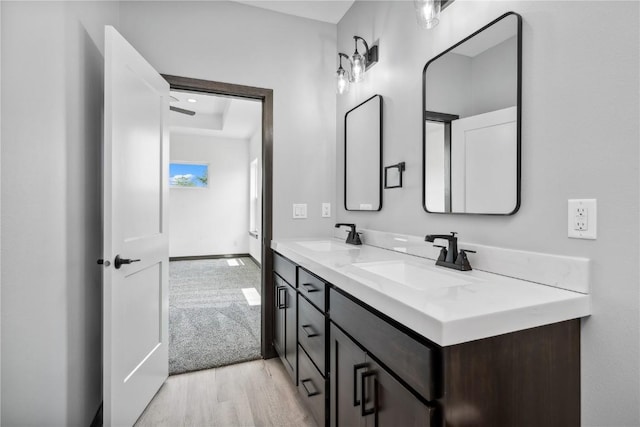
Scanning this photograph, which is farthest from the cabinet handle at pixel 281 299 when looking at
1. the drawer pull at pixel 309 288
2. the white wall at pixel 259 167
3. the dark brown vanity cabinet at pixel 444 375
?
the white wall at pixel 259 167

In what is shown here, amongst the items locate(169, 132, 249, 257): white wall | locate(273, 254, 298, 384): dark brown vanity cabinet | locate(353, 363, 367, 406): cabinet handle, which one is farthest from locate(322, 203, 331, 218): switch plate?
locate(169, 132, 249, 257): white wall

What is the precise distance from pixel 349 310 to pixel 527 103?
96 cm

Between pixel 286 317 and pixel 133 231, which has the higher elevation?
pixel 133 231

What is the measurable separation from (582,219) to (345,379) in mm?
947

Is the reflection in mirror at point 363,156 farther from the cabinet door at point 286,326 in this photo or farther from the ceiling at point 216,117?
the ceiling at point 216,117

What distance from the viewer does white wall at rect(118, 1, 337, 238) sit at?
211cm

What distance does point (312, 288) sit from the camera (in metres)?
1.52

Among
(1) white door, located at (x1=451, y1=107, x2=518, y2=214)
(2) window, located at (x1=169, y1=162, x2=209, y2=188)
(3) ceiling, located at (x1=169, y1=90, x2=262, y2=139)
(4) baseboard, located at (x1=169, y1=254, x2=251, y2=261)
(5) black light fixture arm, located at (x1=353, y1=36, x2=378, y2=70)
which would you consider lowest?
(4) baseboard, located at (x1=169, y1=254, x2=251, y2=261)

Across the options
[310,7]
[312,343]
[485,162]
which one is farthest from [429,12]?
[312,343]

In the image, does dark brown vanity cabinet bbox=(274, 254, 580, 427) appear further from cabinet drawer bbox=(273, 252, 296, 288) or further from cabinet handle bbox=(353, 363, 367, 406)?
cabinet drawer bbox=(273, 252, 296, 288)

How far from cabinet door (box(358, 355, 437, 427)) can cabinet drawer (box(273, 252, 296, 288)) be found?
32.7 inches

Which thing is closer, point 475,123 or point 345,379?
point 345,379

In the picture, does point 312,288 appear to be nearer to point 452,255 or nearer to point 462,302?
point 452,255

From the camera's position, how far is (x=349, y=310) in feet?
3.77
